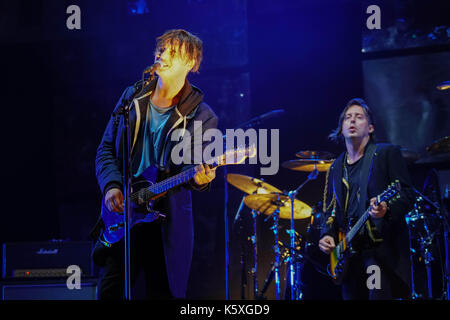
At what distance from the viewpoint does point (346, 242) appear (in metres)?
3.75

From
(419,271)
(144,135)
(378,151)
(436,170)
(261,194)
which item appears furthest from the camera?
(436,170)

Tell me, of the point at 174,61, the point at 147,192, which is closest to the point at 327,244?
the point at 147,192

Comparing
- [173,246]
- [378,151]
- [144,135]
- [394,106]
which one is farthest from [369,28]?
[173,246]

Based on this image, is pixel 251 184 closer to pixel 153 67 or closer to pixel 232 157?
pixel 232 157

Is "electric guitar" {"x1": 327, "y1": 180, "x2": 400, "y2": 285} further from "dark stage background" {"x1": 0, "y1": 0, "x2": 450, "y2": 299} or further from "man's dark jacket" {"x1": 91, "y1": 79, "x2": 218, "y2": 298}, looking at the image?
"dark stage background" {"x1": 0, "y1": 0, "x2": 450, "y2": 299}

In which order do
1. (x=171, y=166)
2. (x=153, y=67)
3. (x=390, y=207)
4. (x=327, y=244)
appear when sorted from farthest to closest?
1. (x=327, y=244)
2. (x=390, y=207)
3. (x=171, y=166)
4. (x=153, y=67)

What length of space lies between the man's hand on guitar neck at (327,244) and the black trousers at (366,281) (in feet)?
0.68

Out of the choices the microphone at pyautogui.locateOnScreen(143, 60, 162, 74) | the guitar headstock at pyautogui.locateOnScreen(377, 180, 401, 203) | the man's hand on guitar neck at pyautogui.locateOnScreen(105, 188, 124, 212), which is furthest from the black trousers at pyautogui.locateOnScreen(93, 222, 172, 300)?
the guitar headstock at pyautogui.locateOnScreen(377, 180, 401, 203)

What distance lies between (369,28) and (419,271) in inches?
98.6

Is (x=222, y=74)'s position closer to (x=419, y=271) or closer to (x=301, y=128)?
(x=301, y=128)

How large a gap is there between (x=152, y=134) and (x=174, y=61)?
546 millimetres

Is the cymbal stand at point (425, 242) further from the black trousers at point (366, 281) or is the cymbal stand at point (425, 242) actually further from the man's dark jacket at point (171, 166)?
the man's dark jacket at point (171, 166)

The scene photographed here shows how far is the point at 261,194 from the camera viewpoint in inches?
180
